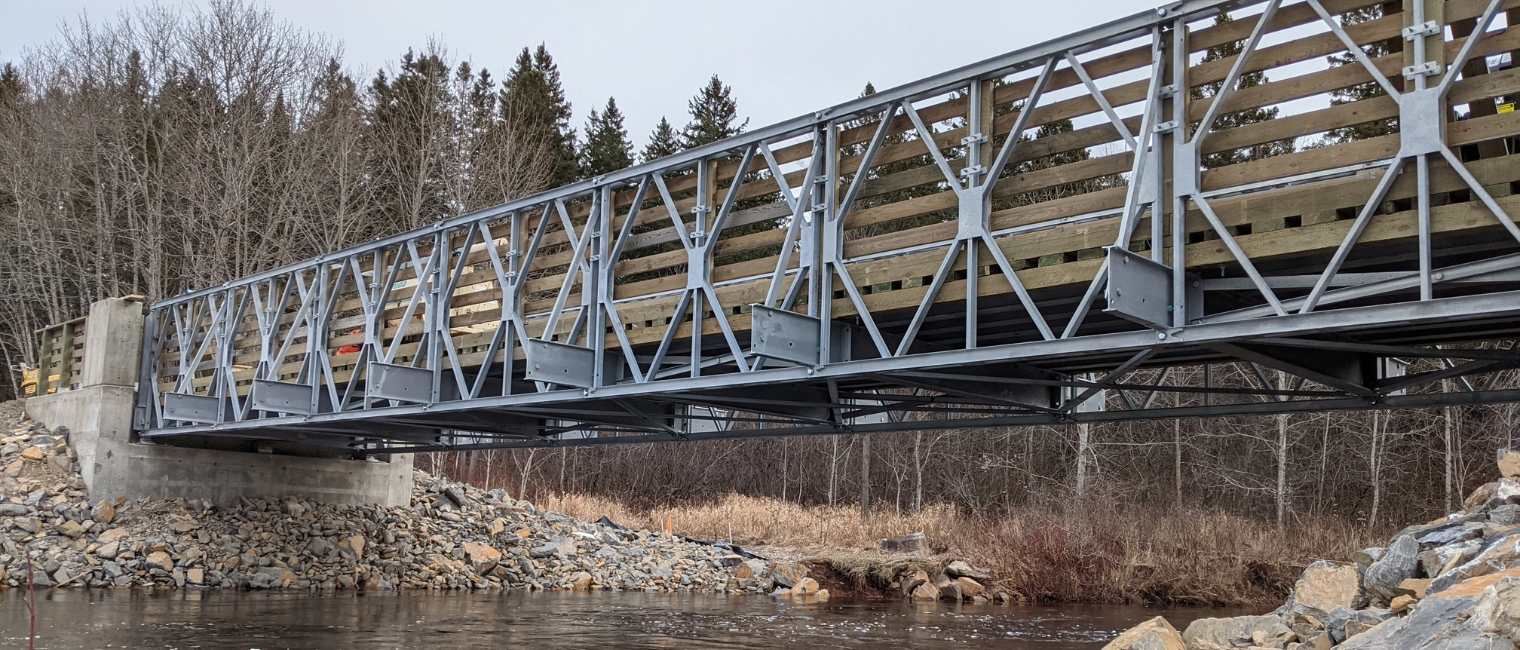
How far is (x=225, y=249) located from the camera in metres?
40.9

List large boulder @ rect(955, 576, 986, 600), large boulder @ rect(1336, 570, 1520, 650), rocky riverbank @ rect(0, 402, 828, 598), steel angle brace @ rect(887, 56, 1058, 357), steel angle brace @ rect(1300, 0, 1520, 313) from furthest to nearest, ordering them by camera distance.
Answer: large boulder @ rect(955, 576, 986, 600) < rocky riverbank @ rect(0, 402, 828, 598) < steel angle brace @ rect(887, 56, 1058, 357) < steel angle brace @ rect(1300, 0, 1520, 313) < large boulder @ rect(1336, 570, 1520, 650)

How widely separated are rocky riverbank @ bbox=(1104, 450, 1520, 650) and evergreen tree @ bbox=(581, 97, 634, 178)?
43450mm

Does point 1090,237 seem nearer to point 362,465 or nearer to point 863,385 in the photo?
point 863,385

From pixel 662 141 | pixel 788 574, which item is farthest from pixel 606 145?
pixel 788 574

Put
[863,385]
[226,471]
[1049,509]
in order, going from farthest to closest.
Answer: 1. [1049,509]
2. [226,471]
3. [863,385]

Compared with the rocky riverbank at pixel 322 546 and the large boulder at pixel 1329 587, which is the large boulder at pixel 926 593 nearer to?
the rocky riverbank at pixel 322 546

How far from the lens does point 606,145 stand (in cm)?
5659

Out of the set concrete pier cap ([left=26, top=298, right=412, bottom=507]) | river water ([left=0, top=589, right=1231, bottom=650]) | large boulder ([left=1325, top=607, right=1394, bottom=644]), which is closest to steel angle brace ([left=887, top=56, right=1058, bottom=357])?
large boulder ([left=1325, top=607, right=1394, bottom=644])

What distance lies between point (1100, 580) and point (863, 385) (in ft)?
53.4

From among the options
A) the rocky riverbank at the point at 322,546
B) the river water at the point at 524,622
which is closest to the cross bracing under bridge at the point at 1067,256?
the river water at the point at 524,622

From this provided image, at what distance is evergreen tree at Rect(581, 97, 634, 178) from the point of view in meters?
55.7

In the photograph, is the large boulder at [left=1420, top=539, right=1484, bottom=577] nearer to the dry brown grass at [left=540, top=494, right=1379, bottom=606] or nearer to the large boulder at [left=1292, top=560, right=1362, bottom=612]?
Answer: the large boulder at [left=1292, top=560, right=1362, bottom=612]

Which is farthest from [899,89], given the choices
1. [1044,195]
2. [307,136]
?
[307,136]

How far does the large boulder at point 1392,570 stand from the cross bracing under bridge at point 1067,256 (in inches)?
65.3
